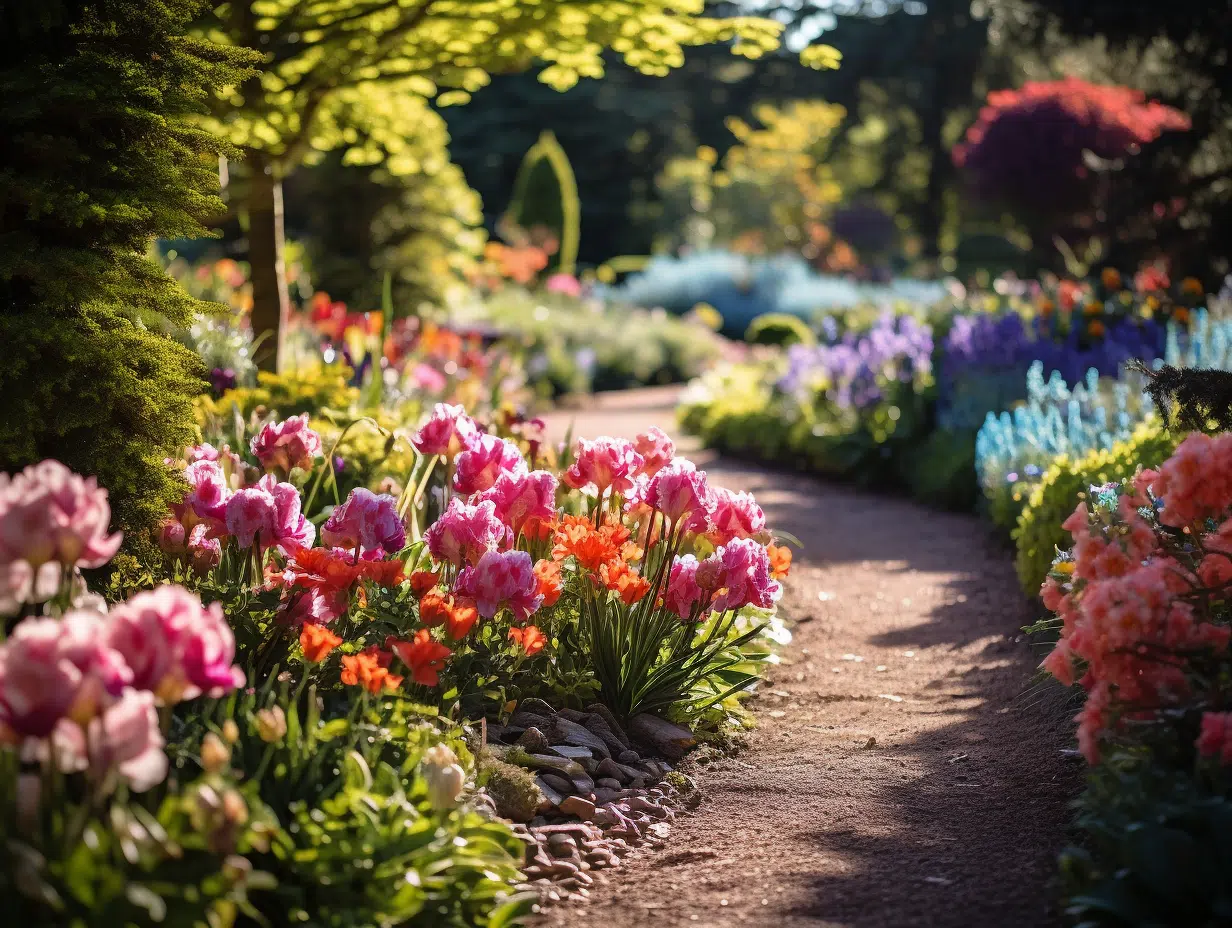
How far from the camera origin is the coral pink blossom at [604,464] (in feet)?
12.1

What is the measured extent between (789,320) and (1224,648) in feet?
44.2

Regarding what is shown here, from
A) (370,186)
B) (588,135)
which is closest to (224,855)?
(370,186)

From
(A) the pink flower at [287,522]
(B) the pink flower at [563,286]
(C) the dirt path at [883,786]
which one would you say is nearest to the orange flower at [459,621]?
(A) the pink flower at [287,522]

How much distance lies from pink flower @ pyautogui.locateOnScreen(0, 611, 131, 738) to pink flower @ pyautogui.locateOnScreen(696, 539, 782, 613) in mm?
1815

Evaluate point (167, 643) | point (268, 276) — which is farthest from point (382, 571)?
point (268, 276)

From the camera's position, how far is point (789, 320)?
51.9ft

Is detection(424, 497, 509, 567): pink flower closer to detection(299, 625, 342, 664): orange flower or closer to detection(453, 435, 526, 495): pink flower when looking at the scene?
detection(453, 435, 526, 495): pink flower

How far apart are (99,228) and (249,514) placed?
92cm

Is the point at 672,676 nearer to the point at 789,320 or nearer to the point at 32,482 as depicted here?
the point at 32,482

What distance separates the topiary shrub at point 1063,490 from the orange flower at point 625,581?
2.27 meters

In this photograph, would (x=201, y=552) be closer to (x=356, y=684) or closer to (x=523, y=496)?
(x=356, y=684)

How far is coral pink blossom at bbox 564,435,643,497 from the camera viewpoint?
3.69 meters

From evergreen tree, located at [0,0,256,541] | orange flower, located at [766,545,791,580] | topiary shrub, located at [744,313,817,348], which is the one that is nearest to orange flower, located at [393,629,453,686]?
evergreen tree, located at [0,0,256,541]

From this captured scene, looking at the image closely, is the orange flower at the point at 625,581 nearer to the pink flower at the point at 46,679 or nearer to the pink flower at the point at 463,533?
the pink flower at the point at 463,533
